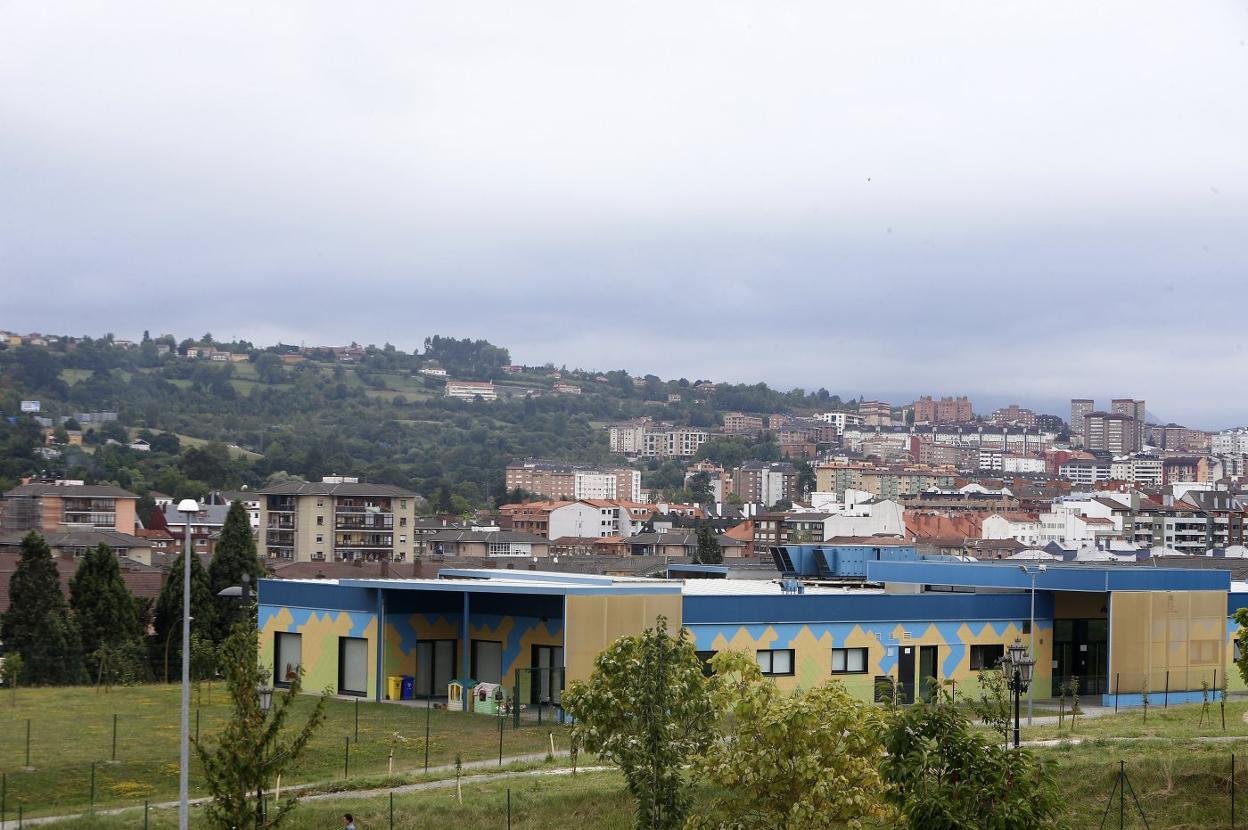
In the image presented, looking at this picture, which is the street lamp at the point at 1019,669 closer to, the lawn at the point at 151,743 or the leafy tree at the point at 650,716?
the leafy tree at the point at 650,716

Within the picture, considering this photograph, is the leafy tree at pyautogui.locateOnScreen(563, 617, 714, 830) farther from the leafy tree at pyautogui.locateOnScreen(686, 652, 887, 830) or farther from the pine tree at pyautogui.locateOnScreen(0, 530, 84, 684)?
the pine tree at pyautogui.locateOnScreen(0, 530, 84, 684)

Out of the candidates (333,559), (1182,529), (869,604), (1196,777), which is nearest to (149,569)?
(333,559)

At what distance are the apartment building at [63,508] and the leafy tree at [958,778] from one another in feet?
421

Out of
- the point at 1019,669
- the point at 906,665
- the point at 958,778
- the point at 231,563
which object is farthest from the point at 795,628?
the point at 231,563

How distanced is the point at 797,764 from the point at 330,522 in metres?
123

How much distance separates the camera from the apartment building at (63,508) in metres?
140

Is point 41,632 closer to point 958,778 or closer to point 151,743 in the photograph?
point 151,743

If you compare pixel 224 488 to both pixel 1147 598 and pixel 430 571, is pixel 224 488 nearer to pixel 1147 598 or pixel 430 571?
pixel 430 571

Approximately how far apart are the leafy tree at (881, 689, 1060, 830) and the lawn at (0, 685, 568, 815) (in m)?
15.6

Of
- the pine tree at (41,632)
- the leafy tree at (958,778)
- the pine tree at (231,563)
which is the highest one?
the leafy tree at (958,778)

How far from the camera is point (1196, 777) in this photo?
1234 inches

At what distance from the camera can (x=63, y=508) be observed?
14062cm

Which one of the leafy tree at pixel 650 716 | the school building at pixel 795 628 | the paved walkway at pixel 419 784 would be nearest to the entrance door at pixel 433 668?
the school building at pixel 795 628

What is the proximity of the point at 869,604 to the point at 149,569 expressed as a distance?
6539cm
